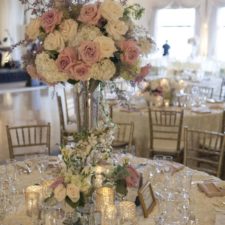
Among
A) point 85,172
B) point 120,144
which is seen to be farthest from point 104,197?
point 120,144

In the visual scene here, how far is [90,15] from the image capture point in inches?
67.9

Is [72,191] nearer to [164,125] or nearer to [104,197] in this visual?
[104,197]

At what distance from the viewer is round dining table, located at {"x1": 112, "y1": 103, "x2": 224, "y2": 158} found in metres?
5.11

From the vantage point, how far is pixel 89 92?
6.33ft

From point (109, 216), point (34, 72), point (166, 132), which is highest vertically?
point (34, 72)

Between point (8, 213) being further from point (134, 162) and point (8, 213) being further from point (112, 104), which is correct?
point (112, 104)

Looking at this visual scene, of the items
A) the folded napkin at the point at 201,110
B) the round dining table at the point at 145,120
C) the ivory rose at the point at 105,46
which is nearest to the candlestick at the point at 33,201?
the ivory rose at the point at 105,46

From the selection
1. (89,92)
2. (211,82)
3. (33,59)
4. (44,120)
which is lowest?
(44,120)

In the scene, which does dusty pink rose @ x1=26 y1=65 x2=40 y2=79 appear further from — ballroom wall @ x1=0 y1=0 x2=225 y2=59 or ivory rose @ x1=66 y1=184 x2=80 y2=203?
ballroom wall @ x1=0 y1=0 x2=225 y2=59

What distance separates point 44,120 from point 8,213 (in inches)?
230

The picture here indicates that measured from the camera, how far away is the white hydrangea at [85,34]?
5.70 feet

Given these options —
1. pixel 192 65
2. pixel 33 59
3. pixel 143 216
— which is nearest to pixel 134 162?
pixel 143 216

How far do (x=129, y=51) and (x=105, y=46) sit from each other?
0.12 metres

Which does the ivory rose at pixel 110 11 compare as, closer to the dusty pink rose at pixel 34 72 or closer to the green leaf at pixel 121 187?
the dusty pink rose at pixel 34 72
